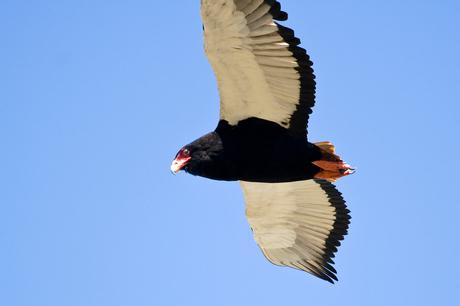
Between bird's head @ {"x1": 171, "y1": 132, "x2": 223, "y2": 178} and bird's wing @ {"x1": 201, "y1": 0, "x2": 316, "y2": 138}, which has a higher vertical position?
bird's wing @ {"x1": 201, "y1": 0, "x2": 316, "y2": 138}

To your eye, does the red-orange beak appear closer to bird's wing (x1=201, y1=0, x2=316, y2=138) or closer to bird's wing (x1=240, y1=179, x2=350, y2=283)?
bird's wing (x1=201, y1=0, x2=316, y2=138)

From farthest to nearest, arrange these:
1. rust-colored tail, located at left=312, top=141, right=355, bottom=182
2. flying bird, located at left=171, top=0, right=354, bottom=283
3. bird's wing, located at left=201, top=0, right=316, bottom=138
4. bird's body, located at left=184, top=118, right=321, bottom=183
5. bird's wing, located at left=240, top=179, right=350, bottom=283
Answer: bird's wing, located at left=240, top=179, right=350, bottom=283, rust-colored tail, located at left=312, top=141, right=355, bottom=182, bird's body, located at left=184, top=118, right=321, bottom=183, flying bird, located at left=171, top=0, right=354, bottom=283, bird's wing, located at left=201, top=0, right=316, bottom=138

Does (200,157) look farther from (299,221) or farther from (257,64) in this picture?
(299,221)

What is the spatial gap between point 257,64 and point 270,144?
110cm

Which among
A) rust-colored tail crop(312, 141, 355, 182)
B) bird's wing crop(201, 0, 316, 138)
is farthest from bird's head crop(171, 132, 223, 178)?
rust-colored tail crop(312, 141, 355, 182)

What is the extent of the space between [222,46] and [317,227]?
3.38 m

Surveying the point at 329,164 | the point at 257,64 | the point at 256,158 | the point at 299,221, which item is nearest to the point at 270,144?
the point at 256,158

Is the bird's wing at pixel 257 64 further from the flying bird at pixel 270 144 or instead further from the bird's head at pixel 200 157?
the bird's head at pixel 200 157

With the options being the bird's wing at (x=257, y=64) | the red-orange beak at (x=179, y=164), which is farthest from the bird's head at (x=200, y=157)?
the bird's wing at (x=257, y=64)

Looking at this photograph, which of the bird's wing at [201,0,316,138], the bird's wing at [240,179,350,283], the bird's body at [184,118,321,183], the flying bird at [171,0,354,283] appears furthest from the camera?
the bird's wing at [240,179,350,283]

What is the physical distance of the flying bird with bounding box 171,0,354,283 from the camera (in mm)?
6504

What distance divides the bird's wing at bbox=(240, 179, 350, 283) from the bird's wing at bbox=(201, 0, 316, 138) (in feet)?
4.66

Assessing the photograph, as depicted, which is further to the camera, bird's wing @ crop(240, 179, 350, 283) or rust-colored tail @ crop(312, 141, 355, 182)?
bird's wing @ crop(240, 179, 350, 283)

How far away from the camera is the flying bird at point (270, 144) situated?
650 centimetres
